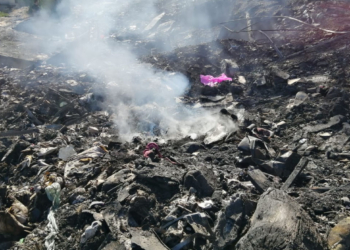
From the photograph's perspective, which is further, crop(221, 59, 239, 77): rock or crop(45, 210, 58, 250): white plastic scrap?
crop(221, 59, 239, 77): rock

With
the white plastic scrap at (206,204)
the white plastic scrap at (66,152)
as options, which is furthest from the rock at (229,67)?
the white plastic scrap at (206,204)

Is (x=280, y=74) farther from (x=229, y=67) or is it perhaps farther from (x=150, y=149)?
(x=150, y=149)

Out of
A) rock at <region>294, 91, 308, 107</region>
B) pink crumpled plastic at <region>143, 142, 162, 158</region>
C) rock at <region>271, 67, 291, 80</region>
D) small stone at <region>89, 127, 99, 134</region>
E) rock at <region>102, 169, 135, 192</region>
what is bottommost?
small stone at <region>89, 127, 99, 134</region>

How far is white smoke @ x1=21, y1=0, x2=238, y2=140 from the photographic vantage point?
5699mm

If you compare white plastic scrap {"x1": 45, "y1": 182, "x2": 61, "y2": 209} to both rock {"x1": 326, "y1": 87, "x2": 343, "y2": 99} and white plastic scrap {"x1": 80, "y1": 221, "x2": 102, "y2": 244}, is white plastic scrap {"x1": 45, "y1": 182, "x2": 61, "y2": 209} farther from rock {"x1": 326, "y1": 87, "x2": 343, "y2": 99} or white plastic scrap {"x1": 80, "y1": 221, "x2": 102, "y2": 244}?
rock {"x1": 326, "y1": 87, "x2": 343, "y2": 99}

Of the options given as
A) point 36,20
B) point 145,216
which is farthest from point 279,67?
point 36,20

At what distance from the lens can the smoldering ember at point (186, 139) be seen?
2.89m

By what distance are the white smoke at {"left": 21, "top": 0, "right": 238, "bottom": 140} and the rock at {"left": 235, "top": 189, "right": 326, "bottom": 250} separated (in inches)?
102

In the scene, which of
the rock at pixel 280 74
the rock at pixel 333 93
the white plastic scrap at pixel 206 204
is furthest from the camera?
the rock at pixel 280 74

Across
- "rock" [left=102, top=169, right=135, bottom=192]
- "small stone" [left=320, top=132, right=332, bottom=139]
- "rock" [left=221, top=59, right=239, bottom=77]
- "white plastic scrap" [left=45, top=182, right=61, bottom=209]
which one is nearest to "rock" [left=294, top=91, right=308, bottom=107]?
"small stone" [left=320, top=132, right=332, bottom=139]

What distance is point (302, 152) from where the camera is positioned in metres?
4.13

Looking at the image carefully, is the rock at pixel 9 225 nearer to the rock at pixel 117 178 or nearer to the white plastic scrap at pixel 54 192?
the white plastic scrap at pixel 54 192

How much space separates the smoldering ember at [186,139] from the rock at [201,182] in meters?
0.02

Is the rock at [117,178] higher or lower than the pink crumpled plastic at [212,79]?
higher
